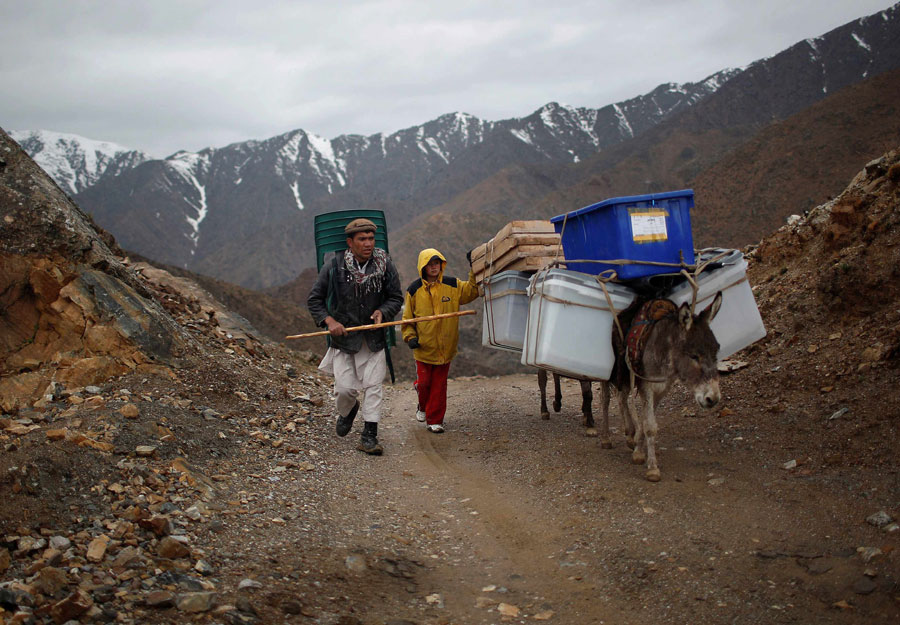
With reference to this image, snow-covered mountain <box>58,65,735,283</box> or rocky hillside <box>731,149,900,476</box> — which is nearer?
rocky hillside <box>731,149,900,476</box>

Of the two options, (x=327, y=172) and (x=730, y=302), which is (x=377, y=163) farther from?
(x=730, y=302)

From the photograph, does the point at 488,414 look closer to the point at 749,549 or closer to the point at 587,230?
the point at 587,230

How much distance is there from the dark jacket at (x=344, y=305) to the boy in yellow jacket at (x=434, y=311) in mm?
966

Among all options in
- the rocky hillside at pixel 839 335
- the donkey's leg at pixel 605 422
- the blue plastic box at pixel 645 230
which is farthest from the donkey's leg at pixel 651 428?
the rocky hillside at pixel 839 335

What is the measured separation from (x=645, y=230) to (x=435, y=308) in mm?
2864

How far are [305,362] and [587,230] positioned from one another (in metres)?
8.82

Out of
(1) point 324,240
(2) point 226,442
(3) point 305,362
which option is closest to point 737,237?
(3) point 305,362

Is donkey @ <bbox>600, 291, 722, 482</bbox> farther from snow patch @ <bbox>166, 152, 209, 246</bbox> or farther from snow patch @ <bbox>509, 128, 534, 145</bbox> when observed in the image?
snow patch @ <bbox>166, 152, 209, 246</bbox>

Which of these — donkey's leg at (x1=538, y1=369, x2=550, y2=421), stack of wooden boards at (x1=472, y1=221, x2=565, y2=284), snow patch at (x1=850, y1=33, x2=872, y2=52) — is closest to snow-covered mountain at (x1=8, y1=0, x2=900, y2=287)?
snow patch at (x1=850, y1=33, x2=872, y2=52)

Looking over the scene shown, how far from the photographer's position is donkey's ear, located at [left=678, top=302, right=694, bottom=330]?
207 inches

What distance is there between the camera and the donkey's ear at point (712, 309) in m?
5.27

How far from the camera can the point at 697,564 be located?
408 cm

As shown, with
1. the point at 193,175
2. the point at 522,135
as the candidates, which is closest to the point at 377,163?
the point at 522,135

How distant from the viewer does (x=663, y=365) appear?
5.55 meters
